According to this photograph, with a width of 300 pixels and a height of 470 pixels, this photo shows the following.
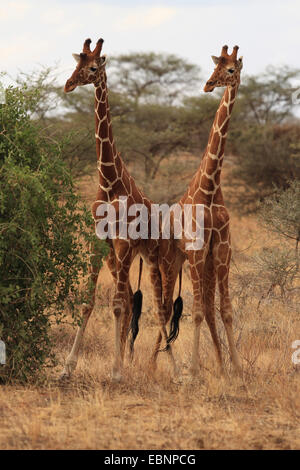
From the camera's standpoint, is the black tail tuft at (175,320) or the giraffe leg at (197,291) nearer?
the giraffe leg at (197,291)

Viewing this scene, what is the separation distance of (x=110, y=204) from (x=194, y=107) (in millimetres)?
13171

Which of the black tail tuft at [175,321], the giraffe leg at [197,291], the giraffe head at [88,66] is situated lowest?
the black tail tuft at [175,321]

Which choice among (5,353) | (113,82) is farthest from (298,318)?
(113,82)

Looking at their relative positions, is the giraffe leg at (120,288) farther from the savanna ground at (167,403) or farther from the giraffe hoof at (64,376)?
the giraffe hoof at (64,376)

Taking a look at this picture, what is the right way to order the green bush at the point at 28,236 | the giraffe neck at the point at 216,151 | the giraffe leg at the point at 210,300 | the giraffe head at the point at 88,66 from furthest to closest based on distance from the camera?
the giraffe leg at the point at 210,300, the giraffe neck at the point at 216,151, the giraffe head at the point at 88,66, the green bush at the point at 28,236

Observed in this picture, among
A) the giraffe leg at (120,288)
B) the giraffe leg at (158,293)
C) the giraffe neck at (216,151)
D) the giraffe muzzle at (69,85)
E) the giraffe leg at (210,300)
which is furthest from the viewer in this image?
the giraffe leg at (158,293)

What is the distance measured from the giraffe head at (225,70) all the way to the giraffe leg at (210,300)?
1.39 meters

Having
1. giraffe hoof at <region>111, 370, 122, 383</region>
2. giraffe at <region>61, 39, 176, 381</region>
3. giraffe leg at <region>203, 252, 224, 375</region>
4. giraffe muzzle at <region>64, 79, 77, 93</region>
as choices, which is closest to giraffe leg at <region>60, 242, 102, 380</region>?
giraffe at <region>61, 39, 176, 381</region>

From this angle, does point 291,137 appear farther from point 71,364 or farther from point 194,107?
point 71,364

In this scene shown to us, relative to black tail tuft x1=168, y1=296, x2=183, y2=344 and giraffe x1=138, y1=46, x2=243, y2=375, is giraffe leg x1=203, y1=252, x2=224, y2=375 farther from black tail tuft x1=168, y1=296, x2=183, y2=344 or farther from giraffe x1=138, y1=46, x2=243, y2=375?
black tail tuft x1=168, y1=296, x2=183, y2=344

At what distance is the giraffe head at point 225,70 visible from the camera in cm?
501

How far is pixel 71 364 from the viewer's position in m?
5.04

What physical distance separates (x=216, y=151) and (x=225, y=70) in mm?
654

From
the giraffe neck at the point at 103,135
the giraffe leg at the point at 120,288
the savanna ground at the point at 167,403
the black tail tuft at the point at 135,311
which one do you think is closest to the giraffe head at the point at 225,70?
the giraffe neck at the point at 103,135
